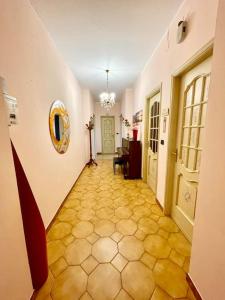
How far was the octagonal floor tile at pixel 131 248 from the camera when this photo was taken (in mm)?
1455

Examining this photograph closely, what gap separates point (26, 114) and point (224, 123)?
171 cm

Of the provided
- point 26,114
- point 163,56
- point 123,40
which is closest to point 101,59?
point 123,40

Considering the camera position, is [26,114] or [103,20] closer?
[26,114]

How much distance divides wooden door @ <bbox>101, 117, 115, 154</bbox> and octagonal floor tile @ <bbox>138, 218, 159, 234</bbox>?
5.67m

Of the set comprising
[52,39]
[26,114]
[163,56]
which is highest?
[52,39]

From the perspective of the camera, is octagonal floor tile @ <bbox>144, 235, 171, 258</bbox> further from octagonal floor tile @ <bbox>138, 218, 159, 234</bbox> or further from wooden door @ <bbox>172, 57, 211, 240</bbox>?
wooden door @ <bbox>172, 57, 211, 240</bbox>

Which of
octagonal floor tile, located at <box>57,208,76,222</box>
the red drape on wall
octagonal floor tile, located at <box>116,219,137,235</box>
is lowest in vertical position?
octagonal floor tile, located at <box>57,208,76,222</box>

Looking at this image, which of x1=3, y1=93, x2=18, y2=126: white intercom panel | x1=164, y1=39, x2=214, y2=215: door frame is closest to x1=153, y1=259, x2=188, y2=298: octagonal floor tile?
x1=164, y1=39, x2=214, y2=215: door frame

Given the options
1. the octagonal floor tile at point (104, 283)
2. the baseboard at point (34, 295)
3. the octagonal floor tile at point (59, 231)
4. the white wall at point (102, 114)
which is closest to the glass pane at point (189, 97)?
the octagonal floor tile at point (104, 283)

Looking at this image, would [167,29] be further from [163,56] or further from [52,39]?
[52,39]

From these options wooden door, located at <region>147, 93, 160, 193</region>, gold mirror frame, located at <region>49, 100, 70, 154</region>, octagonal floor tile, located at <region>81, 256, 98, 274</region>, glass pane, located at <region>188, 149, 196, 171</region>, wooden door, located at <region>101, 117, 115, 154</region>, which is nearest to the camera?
octagonal floor tile, located at <region>81, 256, 98, 274</region>

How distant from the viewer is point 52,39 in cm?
212

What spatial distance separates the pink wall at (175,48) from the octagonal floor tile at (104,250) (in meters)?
1.06

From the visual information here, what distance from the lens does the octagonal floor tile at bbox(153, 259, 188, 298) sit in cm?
112
